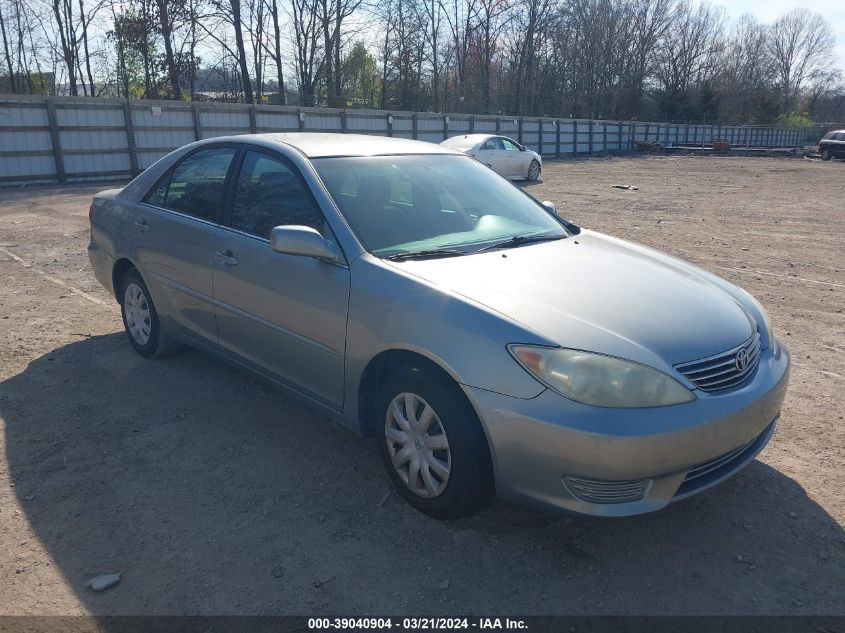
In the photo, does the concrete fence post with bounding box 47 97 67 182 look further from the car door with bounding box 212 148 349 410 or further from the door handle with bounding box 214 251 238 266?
the door handle with bounding box 214 251 238 266

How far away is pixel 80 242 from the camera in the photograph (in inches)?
380

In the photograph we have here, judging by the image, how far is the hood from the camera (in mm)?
2582

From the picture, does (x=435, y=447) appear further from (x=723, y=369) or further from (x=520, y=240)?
(x=520, y=240)

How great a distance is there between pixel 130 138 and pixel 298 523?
2001cm

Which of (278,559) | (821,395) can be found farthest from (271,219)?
(821,395)

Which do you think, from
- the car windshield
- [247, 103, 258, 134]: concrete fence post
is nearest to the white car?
[247, 103, 258, 134]: concrete fence post

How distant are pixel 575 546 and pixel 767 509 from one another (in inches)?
38.6

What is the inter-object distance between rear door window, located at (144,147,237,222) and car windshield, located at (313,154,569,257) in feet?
2.85

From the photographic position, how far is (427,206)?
369cm

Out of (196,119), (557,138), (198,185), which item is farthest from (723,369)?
(557,138)

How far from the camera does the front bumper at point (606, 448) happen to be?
240 cm

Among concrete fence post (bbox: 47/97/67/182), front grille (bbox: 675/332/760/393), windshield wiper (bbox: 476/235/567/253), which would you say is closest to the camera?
front grille (bbox: 675/332/760/393)

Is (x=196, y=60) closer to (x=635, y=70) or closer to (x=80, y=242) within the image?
(x=80, y=242)

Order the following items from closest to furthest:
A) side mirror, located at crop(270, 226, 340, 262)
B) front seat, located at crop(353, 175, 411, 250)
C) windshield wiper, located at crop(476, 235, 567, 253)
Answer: side mirror, located at crop(270, 226, 340, 262) → front seat, located at crop(353, 175, 411, 250) → windshield wiper, located at crop(476, 235, 567, 253)
